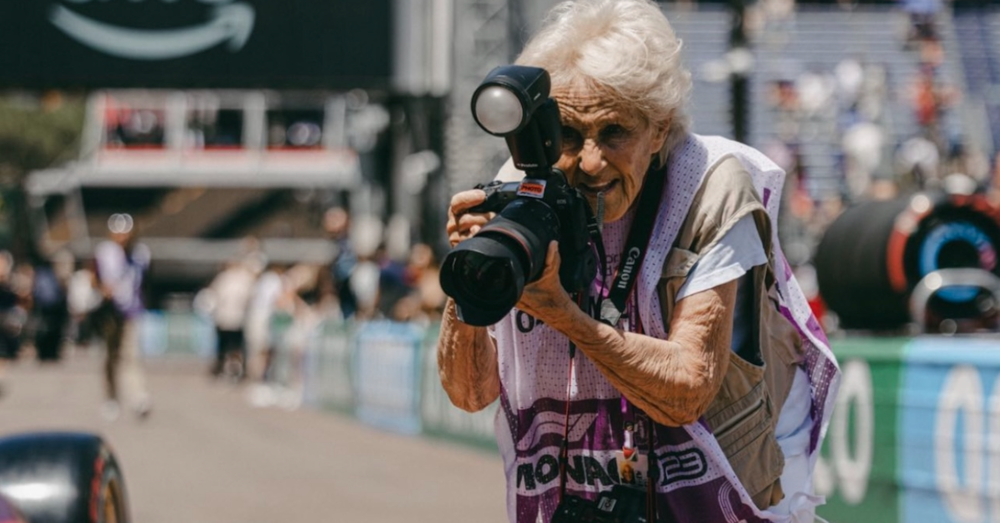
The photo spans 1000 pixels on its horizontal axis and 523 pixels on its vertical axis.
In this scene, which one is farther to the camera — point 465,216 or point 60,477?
point 60,477

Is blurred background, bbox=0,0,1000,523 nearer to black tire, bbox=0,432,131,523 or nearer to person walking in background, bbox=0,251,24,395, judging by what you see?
person walking in background, bbox=0,251,24,395

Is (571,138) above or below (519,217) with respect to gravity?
above

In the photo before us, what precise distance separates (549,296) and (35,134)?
61159 mm

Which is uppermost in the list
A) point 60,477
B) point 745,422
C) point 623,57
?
point 623,57

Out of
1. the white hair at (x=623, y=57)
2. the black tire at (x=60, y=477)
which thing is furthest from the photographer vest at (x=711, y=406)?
the black tire at (x=60, y=477)

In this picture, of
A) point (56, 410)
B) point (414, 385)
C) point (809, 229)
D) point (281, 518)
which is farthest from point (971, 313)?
point (809, 229)

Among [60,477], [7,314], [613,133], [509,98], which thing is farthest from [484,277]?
[7,314]

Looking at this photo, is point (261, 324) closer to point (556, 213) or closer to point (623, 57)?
point (623, 57)

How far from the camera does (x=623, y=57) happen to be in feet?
9.11

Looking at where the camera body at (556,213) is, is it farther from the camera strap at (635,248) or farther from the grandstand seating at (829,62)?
the grandstand seating at (829,62)

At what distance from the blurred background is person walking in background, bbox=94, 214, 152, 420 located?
1013 millimetres

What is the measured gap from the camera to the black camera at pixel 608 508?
9.33 ft

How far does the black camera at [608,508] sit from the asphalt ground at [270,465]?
18.6 feet

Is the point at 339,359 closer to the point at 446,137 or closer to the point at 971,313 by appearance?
the point at 446,137
